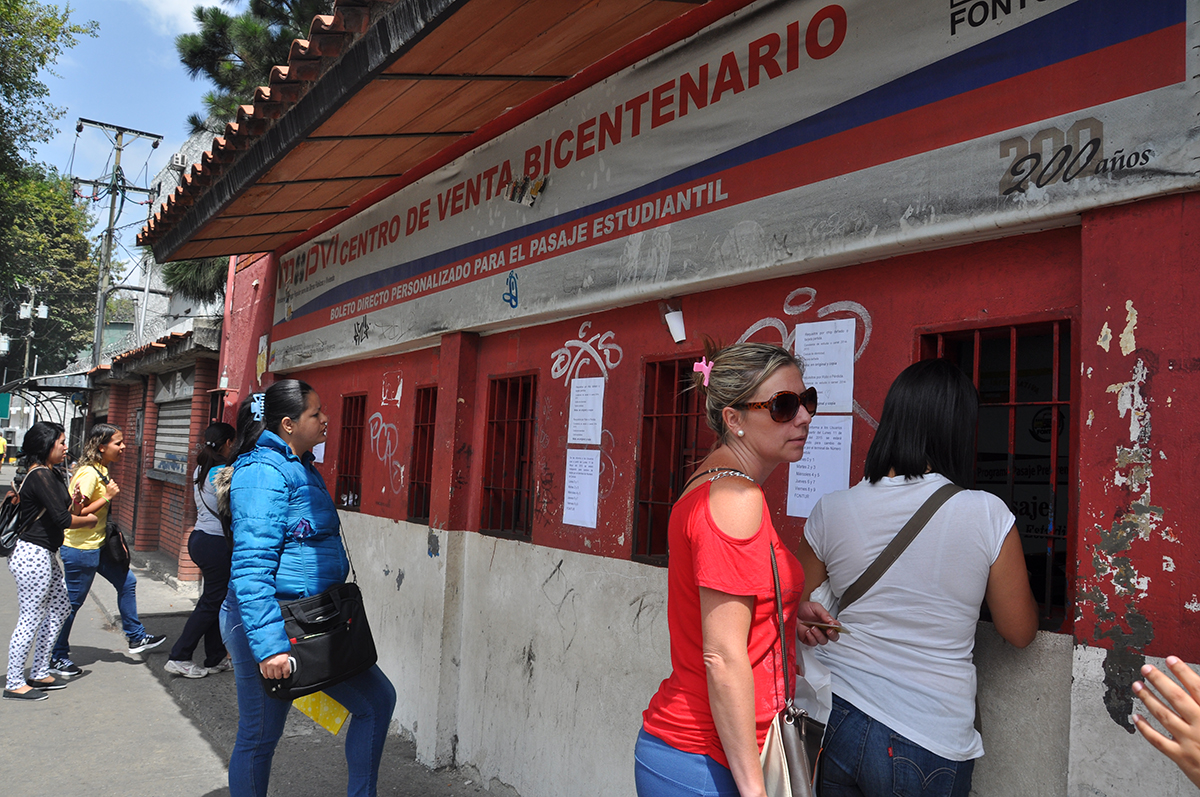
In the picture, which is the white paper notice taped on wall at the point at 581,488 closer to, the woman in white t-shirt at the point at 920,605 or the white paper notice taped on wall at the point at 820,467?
A: the white paper notice taped on wall at the point at 820,467

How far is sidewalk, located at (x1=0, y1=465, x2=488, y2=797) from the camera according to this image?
4.52 meters

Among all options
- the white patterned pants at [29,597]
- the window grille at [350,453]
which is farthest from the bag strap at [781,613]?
the white patterned pants at [29,597]

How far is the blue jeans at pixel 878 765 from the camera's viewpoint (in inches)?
78.7

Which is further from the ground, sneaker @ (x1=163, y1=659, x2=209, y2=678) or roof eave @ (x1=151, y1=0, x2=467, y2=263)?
roof eave @ (x1=151, y1=0, x2=467, y2=263)

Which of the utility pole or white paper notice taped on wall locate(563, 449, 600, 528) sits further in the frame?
the utility pole

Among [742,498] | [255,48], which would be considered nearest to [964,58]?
[742,498]

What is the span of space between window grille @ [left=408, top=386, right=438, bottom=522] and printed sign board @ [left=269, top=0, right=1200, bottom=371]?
909 millimetres

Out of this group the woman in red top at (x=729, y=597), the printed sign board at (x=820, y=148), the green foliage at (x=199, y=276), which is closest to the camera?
the woman in red top at (x=729, y=597)

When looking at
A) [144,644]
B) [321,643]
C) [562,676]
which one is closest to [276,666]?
[321,643]

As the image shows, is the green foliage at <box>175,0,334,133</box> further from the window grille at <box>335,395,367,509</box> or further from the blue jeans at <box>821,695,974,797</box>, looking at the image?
the blue jeans at <box>821,695,974,797</box>

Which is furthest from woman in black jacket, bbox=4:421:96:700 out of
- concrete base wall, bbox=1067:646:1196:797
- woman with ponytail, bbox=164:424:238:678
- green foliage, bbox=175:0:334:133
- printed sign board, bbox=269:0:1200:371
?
green foliage, bbox=175:0:334:133

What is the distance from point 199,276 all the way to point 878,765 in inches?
567

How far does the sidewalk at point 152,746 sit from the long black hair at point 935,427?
→ 143 inches

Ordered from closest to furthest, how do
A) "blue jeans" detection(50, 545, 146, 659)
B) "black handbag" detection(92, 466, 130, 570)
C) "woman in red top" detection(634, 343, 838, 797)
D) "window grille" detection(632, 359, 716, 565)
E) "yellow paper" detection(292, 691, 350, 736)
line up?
"woman in red top" detection(634, 343, 838, 797)
"yellow paper" detection(292, 691, 350, 736)
"window grille" detection(632, 359, 716, 565)
"blue jeans" detection(50, 545, 146, 659)
"black handbag" detection(92, 466, 130, 570)
